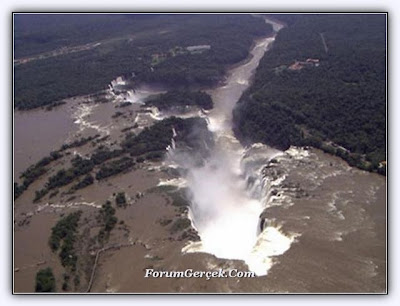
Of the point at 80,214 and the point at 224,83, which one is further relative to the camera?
the point at 224,83

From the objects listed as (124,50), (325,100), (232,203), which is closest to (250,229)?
(232,203)

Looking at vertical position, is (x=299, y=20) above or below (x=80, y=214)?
above

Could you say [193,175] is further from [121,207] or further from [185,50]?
[185,50]

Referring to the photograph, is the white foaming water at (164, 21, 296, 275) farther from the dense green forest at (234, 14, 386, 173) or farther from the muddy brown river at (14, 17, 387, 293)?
the dense green forest at (234, 14, 386, 173)

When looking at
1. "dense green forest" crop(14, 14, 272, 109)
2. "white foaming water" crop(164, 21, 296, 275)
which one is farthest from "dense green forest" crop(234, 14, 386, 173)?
"dense green forest" crop(14, 14, 272, 109)

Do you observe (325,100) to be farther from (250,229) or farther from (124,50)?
(124,50)

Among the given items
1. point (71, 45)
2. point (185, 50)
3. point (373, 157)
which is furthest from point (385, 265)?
point (71, 45)
